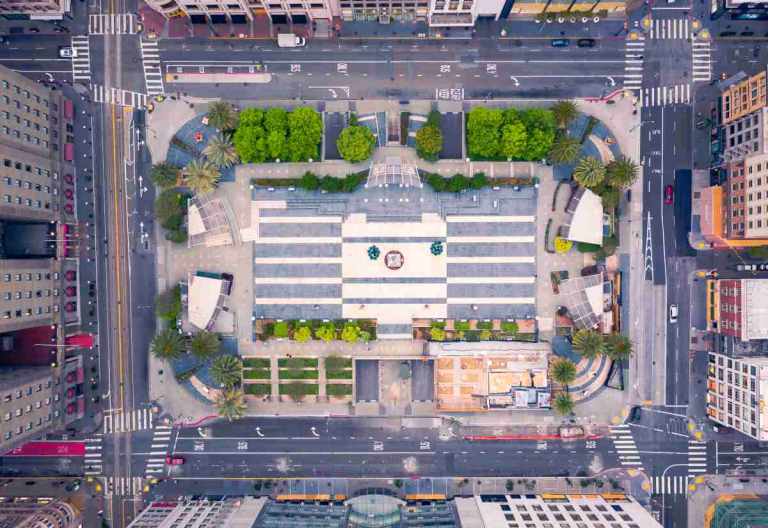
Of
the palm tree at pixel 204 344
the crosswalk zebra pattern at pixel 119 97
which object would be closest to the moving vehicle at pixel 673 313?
the palm tree at pixel 204 344

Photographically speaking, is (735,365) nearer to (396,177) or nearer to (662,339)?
(662,339)

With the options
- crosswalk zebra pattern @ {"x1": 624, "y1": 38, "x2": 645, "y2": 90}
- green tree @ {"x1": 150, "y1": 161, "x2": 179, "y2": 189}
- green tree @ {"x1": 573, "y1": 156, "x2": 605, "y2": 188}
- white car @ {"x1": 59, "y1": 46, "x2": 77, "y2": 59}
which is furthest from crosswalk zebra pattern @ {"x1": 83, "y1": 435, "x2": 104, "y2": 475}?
crosswalk zebra pattern @ {"x1": 624, "y1": 38, "x2": 645, "y2": 90}

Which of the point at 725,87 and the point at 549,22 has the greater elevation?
the point at 549,22

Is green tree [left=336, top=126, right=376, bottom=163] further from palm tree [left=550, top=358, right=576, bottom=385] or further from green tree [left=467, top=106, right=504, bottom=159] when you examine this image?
palm tree [left=550, top=358, right=576, bottom=385]

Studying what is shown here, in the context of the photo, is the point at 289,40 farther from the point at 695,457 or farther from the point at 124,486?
the point at 695,457

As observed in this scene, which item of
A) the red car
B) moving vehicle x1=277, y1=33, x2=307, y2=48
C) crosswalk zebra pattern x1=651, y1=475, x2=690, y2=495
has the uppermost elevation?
moving vehicle x1=277, y1=33, x2=307, y2=48

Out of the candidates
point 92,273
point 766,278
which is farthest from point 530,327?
point 92,273
